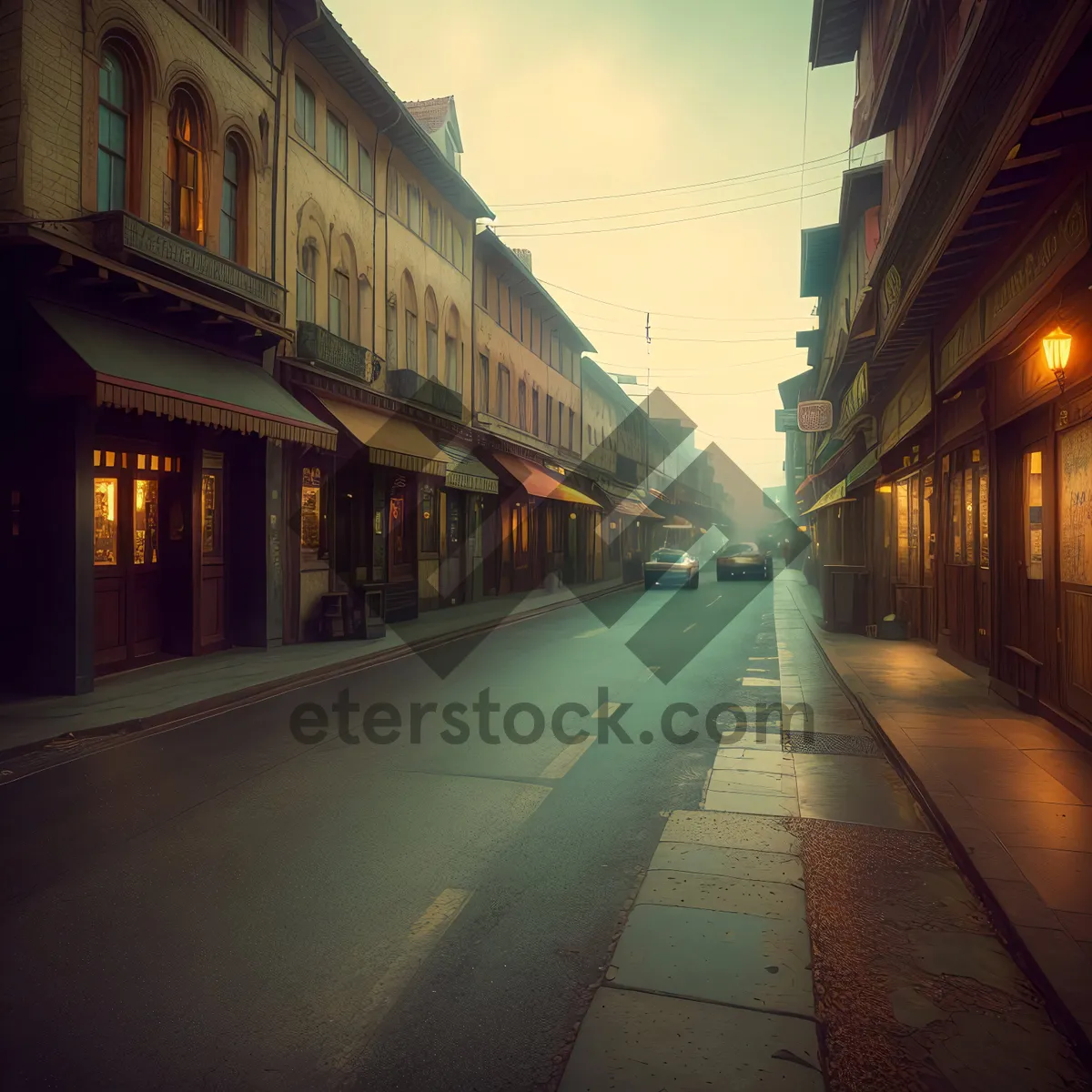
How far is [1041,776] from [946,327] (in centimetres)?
745

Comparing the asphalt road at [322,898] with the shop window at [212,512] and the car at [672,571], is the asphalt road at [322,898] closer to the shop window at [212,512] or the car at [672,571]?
the shop window at [212,512]

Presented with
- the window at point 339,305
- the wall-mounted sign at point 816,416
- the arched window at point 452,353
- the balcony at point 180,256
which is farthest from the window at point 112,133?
the wall-mounted sign at point 816,416

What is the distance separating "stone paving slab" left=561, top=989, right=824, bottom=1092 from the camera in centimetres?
274

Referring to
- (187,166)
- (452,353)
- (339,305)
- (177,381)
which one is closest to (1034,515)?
(177,381)

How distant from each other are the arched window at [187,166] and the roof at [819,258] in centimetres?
1895

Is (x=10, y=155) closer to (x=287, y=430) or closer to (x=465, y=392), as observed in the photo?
(x=287, y=430)

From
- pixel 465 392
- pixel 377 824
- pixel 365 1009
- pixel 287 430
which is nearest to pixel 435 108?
pixel 465 392

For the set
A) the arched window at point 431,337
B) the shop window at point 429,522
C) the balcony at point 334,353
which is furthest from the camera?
the arched window at point 431,337

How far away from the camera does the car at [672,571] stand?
3309 cm

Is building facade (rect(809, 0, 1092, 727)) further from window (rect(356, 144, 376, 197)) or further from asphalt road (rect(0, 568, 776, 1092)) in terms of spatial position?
window (rect(356, 144, 376, 197))

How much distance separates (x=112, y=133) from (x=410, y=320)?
10233 mm

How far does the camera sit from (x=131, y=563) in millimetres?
11750

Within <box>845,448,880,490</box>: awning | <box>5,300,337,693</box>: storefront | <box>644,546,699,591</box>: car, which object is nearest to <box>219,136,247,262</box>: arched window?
<box>5,300,337,693</box>: storefront

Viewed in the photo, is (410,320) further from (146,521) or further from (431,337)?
(146,521)
